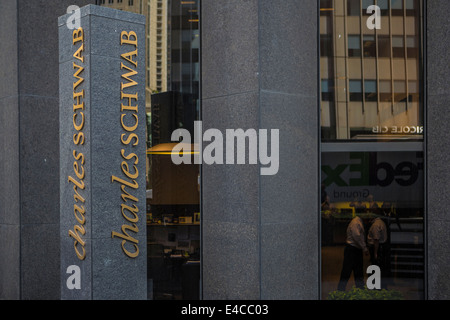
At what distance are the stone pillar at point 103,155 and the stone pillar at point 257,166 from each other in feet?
5.82

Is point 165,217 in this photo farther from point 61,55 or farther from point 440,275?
point 440,275

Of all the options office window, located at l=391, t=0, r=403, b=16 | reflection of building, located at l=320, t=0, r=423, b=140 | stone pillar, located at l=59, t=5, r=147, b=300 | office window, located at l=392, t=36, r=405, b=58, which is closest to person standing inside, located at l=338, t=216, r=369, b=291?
reflection of building, located at l=320, t=0, r=423, b=140

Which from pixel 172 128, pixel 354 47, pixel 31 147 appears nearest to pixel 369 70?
pixel 354 47

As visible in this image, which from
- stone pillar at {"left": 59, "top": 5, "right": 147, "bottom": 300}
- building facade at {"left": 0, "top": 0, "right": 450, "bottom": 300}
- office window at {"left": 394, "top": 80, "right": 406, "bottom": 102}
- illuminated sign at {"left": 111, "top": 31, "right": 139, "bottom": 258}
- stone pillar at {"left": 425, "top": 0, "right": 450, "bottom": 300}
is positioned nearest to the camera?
stone pillar at {"left": 59, "top": 5, "right": 147, "bottom": 300}

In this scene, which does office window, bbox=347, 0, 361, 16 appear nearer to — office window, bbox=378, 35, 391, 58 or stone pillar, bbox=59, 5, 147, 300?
office window, bbox=378, 35, 391, 58

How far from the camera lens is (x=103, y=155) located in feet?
21.7

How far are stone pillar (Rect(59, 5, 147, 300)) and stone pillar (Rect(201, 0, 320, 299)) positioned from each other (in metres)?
1.77

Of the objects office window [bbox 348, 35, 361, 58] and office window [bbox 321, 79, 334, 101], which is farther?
office window [bbox 348, 35, 361, 58]

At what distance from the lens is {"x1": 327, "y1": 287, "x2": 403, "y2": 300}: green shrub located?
9.16 metres

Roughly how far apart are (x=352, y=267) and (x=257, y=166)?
2880mm

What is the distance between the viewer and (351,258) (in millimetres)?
9367

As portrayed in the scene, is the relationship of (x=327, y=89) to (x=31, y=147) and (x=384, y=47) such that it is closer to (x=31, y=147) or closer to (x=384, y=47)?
(x=384, y=47)
